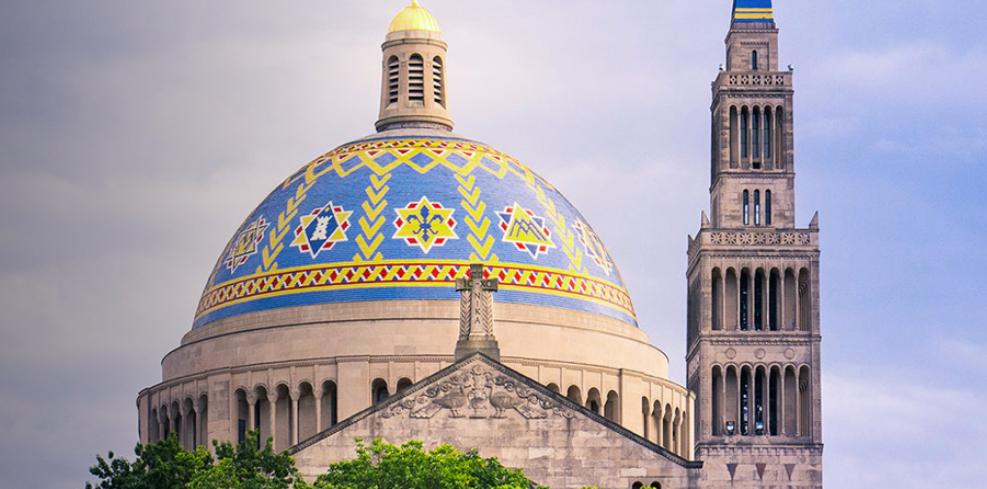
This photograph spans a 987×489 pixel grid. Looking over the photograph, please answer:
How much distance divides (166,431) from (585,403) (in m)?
12.8

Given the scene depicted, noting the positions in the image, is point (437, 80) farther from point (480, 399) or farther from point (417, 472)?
point (417, 472)

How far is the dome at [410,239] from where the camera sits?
86.8 meters

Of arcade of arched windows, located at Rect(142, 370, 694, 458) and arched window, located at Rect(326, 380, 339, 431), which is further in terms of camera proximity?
arcade of arched windows, located at Rect(142, 370, 694, 458)

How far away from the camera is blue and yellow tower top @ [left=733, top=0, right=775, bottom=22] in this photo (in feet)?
282

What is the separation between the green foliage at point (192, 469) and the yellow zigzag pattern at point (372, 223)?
1798cm

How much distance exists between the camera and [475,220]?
8781 cm

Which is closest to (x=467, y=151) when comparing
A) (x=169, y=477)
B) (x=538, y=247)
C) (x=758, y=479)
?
(x=538, y=247)

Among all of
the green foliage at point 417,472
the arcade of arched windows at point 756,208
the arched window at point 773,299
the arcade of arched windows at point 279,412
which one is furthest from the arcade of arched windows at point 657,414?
the green foliage at point 417,472

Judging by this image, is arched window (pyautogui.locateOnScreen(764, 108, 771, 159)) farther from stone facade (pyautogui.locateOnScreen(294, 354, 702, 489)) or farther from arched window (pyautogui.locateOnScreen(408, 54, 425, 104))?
arched window (pyautogui.locateOnScreen(408, 54, 425, 104))

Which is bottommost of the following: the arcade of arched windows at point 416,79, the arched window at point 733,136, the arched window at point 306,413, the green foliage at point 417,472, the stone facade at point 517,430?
the green foliage at point 417,472

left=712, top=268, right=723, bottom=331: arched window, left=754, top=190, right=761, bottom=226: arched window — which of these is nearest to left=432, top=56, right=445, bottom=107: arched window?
left=754, top=190, right=761, bottom=226: arched window

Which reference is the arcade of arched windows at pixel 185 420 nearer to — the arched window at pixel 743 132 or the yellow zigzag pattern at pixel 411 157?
the yellow zigzag pattern at pixel 411 157

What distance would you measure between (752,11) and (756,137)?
385cm

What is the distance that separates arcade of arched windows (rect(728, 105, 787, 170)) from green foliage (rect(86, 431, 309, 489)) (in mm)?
20612
